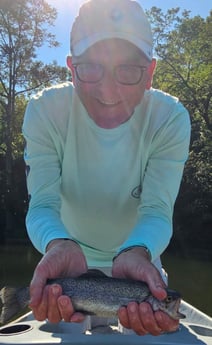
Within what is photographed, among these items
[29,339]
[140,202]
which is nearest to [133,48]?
[140,202]

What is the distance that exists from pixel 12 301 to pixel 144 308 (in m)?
0.66

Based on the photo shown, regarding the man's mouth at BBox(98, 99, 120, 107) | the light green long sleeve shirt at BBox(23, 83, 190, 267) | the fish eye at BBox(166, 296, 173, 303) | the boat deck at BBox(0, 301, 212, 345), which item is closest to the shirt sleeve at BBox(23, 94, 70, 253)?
the light green long sleeve shirt at BBox(23, 83, 190, 267)

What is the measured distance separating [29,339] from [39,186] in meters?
0.74

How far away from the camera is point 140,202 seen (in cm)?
280

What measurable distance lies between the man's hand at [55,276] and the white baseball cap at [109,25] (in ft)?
3.07

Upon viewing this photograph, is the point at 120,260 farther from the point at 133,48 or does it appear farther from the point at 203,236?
the point at 203,236

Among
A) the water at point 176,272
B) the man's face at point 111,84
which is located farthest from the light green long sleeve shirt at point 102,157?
the water at point 176,272

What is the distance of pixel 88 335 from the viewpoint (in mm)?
2381

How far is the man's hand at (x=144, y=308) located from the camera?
210 cm

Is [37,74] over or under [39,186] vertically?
over

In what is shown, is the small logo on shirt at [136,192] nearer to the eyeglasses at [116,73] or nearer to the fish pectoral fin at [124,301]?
the eyeglasses at [116,73]

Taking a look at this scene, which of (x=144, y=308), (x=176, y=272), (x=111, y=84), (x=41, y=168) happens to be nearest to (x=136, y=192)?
(x=41, y=168)

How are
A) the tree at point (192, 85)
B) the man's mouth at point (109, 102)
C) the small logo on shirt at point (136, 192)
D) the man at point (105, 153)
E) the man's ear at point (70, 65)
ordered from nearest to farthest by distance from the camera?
1. the man at point (105, 153)
2. the man's mouth at point (109, 102)
3. the man's ear at point (70, 65)
4. the small logo on shirt at point (136, 192)
5. the tree at point (192, 85)

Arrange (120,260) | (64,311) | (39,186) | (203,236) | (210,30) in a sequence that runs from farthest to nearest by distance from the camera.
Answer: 1. (210,30)
2. (203,236)
3. (39,186)
4. (120,260)
5. (64,311)
